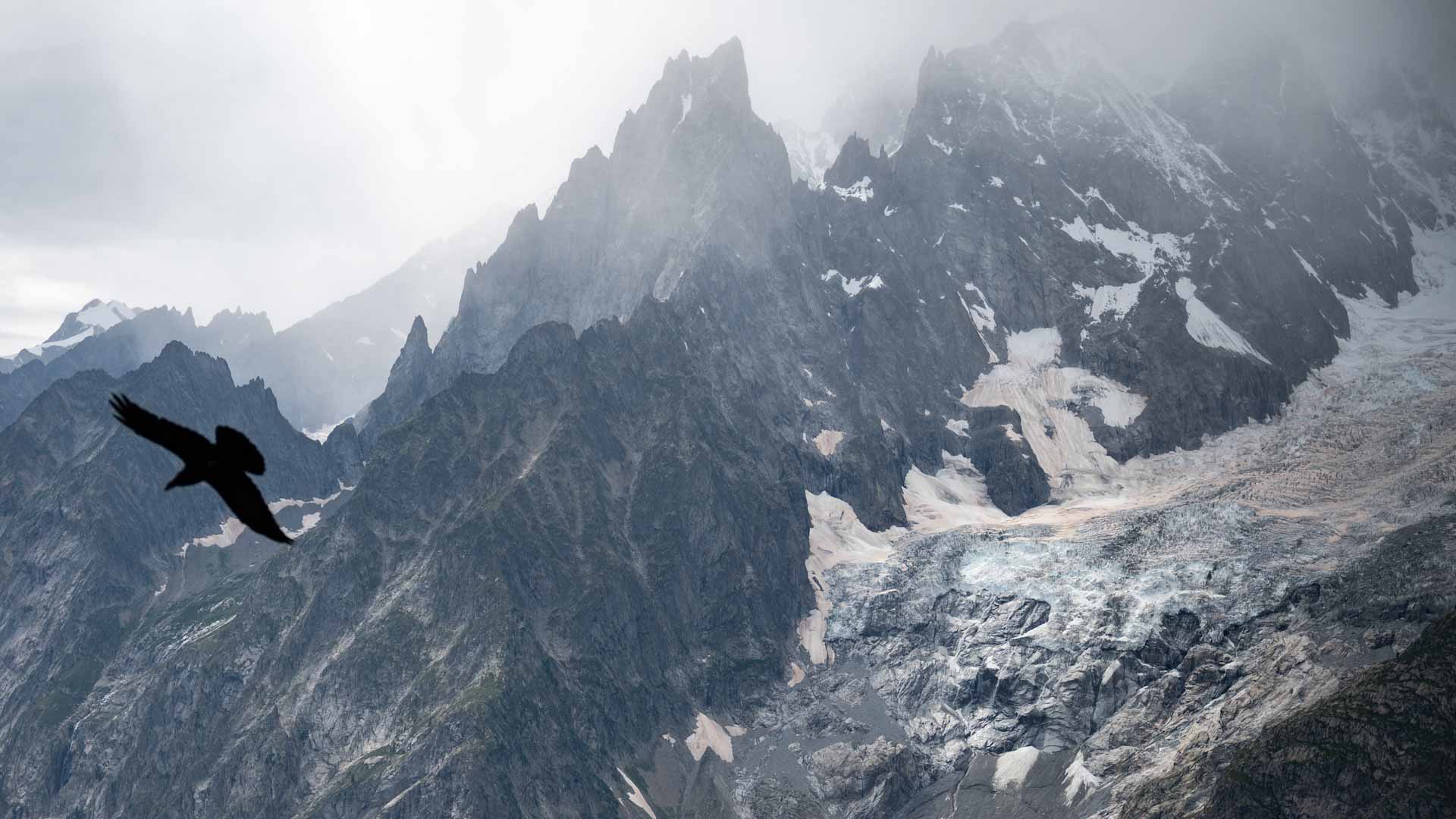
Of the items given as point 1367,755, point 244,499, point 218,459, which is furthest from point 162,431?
point 1367,755

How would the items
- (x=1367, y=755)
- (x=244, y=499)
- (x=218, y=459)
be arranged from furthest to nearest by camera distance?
1. (x=1367, y=755)
2. (x=244, y=499)
3. (x=218, y=459)

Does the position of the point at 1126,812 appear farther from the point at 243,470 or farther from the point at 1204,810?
the point at 243,470

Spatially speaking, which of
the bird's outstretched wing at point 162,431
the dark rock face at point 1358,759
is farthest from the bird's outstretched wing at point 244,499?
the dark rock face at point 1358,759

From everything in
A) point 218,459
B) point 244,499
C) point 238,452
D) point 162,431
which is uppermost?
point 162,431

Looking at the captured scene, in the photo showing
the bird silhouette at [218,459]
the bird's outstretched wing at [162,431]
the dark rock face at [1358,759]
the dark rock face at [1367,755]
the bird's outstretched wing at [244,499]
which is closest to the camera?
the bird's outstretched wing at [162,431]

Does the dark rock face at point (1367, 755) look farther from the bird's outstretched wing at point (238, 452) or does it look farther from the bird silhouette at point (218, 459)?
the bird's outstretched wing at point (238, 452)

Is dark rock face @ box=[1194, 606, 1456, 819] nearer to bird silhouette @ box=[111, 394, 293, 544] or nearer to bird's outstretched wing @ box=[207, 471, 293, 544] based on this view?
bird's outstretched wing @ box=[207, 471, 293, 544]

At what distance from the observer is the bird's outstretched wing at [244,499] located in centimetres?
2411

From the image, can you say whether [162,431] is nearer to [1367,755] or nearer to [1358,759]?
[1358,759]

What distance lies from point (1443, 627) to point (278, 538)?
22327 centimetres

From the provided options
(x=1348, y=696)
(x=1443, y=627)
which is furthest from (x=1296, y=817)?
(x=1443, y=627)

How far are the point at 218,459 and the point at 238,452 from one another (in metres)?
0.55

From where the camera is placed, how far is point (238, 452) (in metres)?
24.0

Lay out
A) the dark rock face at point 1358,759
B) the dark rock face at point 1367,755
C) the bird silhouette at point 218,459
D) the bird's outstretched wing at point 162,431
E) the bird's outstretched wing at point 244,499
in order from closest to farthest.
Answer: the bird's outstretched wing at point 162,431
the bird silhouette at point 218,459
the bird's outstretched wing at point 244,499
the dark rock face at point 1367,755
the dark rock face at point 1358,759
